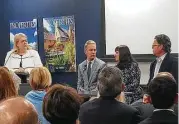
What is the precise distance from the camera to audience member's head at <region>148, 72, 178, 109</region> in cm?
220

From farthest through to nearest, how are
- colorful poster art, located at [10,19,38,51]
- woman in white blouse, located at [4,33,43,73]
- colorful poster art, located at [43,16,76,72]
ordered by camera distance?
1. colorful poster art, located at [10,19,38,51]
2. colorful poster art, located at [43,16,76,72]
3. woman in white blouse, located at [4,33,43,73]

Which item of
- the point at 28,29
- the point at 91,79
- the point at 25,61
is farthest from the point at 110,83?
the point at 28,29

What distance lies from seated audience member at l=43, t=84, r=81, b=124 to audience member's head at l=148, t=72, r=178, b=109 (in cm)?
53

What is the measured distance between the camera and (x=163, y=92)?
222 cm

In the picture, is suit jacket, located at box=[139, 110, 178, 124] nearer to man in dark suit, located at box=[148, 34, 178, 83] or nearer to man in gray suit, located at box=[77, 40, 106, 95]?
man in dark suit, located at box=[148, 34, 178, 83]

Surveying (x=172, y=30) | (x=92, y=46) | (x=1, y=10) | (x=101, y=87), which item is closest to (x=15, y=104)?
(x=101, y=87)

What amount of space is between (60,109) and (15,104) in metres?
0.70

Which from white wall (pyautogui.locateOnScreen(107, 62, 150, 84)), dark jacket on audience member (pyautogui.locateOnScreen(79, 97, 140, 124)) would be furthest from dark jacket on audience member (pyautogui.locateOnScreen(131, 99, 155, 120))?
white wall (pyautogui.locateOnScreen(107, 62, 150, 84))

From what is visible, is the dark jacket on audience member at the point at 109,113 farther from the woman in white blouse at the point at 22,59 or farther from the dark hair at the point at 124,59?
the woman in white blouse at the point at 22,59

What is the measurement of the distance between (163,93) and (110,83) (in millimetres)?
445

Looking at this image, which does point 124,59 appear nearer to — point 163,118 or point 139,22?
point 139,22

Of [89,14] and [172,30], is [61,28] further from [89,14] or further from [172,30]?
[172,30]

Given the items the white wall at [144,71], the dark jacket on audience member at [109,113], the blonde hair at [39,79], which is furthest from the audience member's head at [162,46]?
the dark jacket on audience member at [109,113]

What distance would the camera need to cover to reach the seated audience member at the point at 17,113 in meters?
1.17
